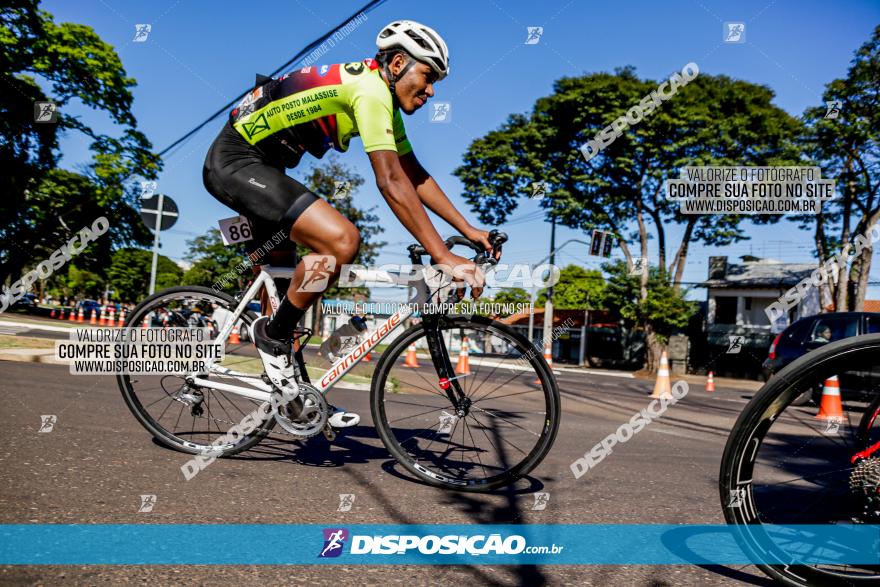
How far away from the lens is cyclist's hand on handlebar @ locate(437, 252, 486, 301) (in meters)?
2.57

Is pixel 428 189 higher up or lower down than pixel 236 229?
higher up

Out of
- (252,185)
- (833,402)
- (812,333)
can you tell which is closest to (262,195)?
(252,185)

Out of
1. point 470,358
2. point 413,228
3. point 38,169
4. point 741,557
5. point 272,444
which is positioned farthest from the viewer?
point 38,169

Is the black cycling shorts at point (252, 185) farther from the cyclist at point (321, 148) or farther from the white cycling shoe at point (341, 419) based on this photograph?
the white cycling shoe at point (341, 419)

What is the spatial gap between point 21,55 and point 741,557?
→ 29.7 meters

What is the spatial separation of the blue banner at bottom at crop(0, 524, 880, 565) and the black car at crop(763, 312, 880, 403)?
1029 centimetres

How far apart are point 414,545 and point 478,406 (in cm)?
120

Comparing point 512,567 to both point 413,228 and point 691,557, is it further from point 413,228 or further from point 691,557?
point 413,228

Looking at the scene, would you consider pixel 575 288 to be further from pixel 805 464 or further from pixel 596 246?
pixel 805 464

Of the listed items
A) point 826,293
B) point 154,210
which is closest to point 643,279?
point 826,293

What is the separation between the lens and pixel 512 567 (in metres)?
1.84

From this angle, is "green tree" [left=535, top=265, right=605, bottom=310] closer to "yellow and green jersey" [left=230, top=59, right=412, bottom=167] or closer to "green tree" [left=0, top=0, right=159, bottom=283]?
"green tree" [left=0, top=0, right=159, bottom=283]

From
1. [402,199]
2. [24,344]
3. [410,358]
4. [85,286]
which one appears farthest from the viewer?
[85,286]

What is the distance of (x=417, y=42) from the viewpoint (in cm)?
271
